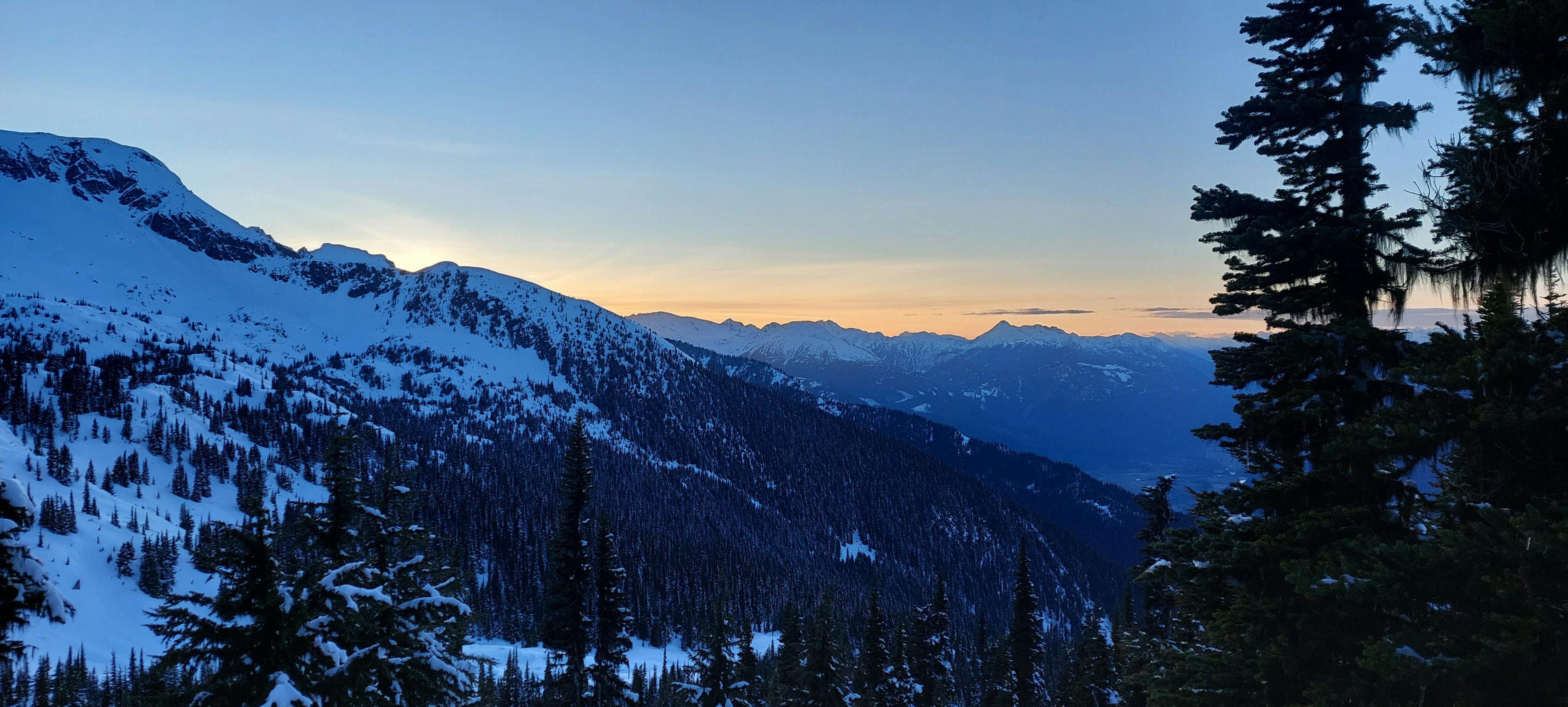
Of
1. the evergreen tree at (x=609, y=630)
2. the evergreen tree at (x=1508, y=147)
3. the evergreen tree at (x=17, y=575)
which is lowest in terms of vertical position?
the evergreen tree at (x=609, y=630)

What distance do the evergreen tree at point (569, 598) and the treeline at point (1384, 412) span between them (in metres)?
19.9

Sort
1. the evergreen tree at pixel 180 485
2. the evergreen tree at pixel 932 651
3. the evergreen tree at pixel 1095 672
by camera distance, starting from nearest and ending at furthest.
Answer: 1. the evergreen tree at pixel 1095 672
2. the evergreen tree at pixel 932 651
3. the evergreen tree at pixel 180 485

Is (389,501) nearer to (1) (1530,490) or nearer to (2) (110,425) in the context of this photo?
(1) (1530,490)

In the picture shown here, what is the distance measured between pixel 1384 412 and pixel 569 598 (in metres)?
25.1

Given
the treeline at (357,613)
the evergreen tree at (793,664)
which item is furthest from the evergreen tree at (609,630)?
the evergreen tree at (793,664)

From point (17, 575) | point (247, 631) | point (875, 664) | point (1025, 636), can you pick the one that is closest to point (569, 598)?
point (247, 631)

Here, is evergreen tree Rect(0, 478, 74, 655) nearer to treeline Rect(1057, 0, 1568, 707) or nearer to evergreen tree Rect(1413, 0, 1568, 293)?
treeline Rect(1057, 0, 1568, 707)

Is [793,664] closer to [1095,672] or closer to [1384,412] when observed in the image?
[1095,672]

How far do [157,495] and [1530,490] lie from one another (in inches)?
8928

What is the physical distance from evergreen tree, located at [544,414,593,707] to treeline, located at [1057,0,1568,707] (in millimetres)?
19877

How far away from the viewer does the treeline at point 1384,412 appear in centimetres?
838

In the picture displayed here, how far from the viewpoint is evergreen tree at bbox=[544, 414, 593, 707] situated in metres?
26.7

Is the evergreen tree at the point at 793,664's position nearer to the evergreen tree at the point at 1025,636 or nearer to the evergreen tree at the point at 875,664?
Result: the evergreen tree at the point at 875,664

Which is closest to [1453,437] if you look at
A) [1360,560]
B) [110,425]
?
[1360,560]
